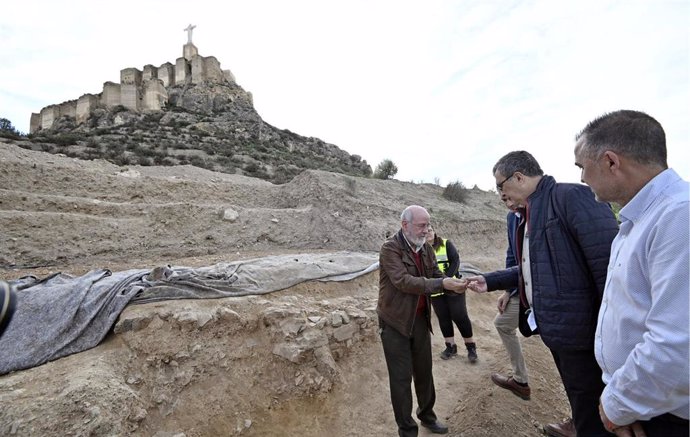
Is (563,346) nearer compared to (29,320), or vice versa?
(563,346)

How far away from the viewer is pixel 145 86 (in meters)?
37.2

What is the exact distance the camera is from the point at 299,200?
11.9m

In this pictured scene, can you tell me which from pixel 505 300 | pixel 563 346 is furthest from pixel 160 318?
pixel 563 346

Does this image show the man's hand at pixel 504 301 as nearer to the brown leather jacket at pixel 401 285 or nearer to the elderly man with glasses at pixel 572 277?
the brown leather jacket at pixel 401 285

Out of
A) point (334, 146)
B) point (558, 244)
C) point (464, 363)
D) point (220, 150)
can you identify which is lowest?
point (464, 363)

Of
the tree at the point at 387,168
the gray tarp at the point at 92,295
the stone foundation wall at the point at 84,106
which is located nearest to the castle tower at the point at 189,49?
the stone foundation wall at the point at 84,106

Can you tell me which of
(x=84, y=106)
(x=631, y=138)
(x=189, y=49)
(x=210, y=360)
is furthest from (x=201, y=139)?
(x=631, y=138)

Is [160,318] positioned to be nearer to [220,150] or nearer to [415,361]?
[415,361]

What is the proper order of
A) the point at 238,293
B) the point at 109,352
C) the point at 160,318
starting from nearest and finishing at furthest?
the point at 109,352 < the point at 160,318 < the point at 238,293

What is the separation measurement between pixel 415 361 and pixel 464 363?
2008mm

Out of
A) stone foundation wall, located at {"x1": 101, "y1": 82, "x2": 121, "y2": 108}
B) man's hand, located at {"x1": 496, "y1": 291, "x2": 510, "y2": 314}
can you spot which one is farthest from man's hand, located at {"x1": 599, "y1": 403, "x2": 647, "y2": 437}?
stone foundation wall, located at {"x1": 101, "y1": 82, "x2": 121, "y2": 108}

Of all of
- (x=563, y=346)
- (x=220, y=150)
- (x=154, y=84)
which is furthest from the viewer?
(x=154, y=84)

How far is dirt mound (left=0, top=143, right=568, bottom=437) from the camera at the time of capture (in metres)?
3.34

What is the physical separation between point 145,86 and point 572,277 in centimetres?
4361
